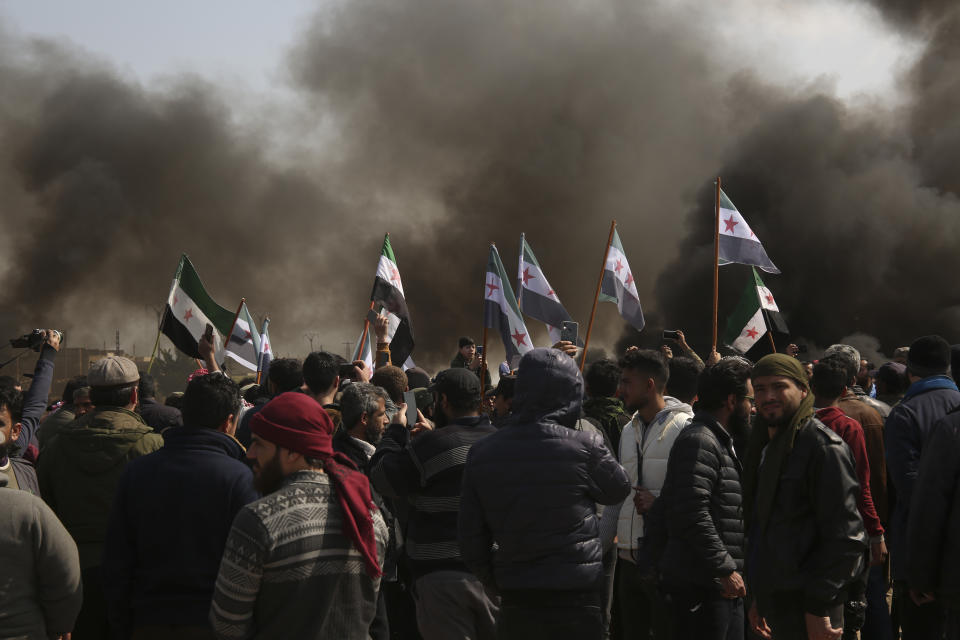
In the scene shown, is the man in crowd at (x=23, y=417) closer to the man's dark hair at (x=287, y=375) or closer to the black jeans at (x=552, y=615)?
the man's dark hair at (x=287, y=375)

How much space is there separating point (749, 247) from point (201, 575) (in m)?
7.78

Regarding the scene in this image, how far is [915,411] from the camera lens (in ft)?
15.3

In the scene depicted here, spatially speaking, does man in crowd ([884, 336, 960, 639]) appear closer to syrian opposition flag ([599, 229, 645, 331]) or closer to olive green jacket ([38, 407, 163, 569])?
olive green jacket ([38, 407, 163, 569])

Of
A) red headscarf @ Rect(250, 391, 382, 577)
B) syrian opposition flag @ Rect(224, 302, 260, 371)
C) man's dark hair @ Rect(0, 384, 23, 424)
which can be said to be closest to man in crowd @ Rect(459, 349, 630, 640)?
red headscarf @ Rect(250, 391, 382, 577)

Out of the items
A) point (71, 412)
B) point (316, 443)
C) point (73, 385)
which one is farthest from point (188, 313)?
point (316, 443)

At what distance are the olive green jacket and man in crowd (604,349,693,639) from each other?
217cm

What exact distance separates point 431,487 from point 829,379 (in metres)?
2.20

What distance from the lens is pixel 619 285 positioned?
9430 mm

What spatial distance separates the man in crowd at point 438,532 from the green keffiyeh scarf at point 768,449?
1072mm

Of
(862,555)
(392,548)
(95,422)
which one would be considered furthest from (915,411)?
(95,422)

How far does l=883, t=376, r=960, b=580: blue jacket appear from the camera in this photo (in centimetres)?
452

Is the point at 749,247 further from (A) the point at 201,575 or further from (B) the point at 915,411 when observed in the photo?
(A) the point at 201,575

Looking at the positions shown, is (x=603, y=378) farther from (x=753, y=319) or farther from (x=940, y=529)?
(x=753, y=319)

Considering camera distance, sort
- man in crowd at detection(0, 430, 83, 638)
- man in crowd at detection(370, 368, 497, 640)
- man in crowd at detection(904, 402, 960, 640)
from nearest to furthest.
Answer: man in crowd at detection(0, 430, 83, 638) → man in crowd at detection(904, 402, 960, 640) → man in crowd at detection(370, 368, 497, 640)
